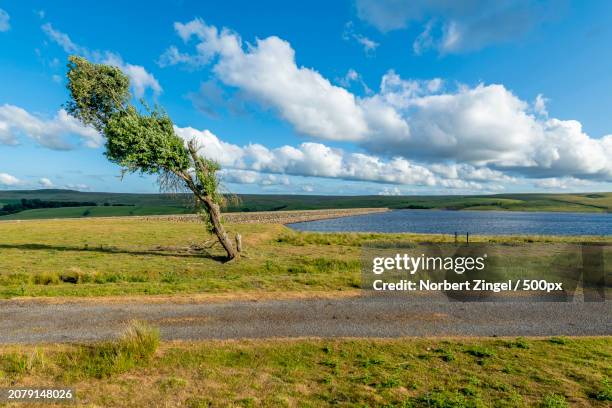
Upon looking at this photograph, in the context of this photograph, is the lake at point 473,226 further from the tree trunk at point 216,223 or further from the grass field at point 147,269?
the tree trunk at point 216,223

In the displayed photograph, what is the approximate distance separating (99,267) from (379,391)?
899 inches

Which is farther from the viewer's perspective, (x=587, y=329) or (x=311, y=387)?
(x=587, y=329)

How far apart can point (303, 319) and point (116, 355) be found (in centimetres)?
618

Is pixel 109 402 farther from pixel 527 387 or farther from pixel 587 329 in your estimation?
pixel 587 329

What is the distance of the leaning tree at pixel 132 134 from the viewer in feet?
83.6

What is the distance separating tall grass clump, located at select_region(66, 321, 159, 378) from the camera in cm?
890

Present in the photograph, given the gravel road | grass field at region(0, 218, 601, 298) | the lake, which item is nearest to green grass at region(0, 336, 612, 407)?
the gravel road

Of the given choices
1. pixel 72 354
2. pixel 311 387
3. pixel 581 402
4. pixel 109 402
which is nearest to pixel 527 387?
pixel 581 402

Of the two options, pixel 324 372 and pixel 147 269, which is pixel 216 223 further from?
pixel 324 372

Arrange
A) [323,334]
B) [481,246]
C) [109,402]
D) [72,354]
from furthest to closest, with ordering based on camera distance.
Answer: [481,246] < [323,334] < [72,354] < [109,402]

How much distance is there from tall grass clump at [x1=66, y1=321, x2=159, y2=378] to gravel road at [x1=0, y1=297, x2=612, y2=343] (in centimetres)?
121

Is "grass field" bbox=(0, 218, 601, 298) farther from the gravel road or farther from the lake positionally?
the lake

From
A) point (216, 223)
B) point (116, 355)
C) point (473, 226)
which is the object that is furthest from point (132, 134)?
point (473, 226)

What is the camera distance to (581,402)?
7738 millimetres
